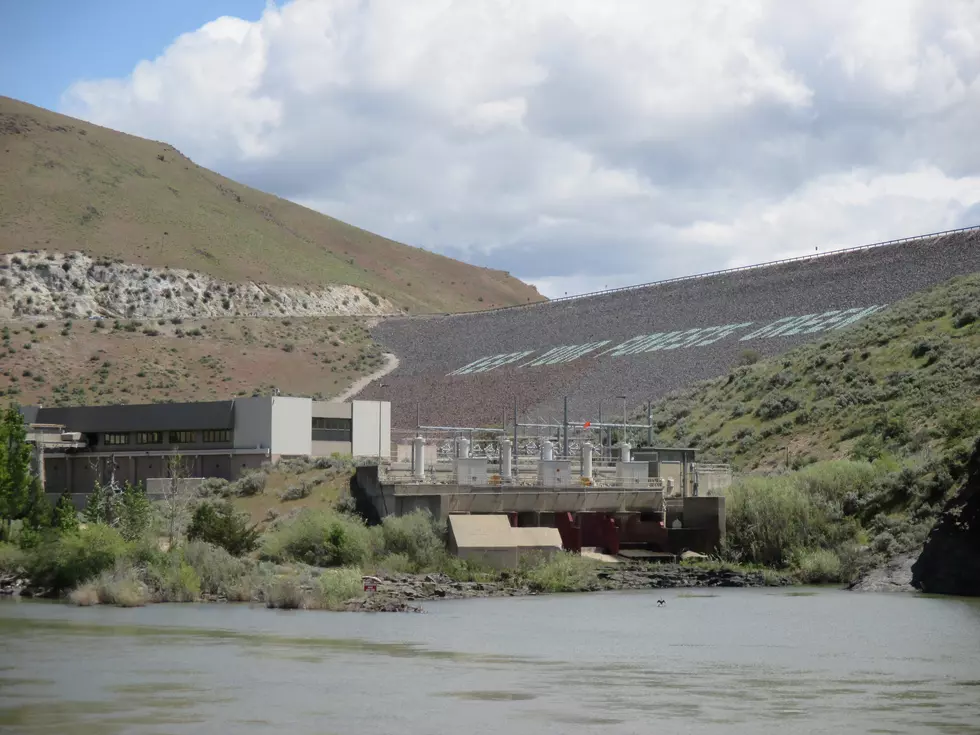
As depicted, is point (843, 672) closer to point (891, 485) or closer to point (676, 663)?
point (676, 663)

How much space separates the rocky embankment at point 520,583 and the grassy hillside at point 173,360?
58.3m

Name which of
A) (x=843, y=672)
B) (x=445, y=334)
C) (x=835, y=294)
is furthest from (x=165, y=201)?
(x=843, y=672)

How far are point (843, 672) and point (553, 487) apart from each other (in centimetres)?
2287

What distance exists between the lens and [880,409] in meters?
64.8

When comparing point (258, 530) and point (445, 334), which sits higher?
point (445, 334)

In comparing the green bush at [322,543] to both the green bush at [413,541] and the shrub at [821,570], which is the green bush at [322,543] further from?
the shrub at [821,570]

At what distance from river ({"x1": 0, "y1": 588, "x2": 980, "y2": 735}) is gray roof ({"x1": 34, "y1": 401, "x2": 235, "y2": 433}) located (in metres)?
25.5

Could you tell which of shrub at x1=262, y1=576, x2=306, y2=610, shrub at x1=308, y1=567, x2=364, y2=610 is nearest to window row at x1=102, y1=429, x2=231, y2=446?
shrub at x1=308, y1=567, x2=364, y2=610

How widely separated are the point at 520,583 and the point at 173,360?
73.7 meters

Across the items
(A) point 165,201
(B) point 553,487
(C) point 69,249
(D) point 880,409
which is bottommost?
(B) point 553,487

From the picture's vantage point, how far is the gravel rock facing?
9031 centimetres

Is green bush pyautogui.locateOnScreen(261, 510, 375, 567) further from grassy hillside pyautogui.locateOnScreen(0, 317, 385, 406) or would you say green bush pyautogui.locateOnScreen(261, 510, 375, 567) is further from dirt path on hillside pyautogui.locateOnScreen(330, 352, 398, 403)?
dirt path on hillside pyautogui.locateOnScreen(330, 352, 398, 403)

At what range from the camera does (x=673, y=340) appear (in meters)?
99.6

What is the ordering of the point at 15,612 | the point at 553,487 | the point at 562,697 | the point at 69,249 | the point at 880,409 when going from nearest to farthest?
the point at 562,697
the point at 15,612
the point at 553,487
the point at 880,409
the point at 69,249
